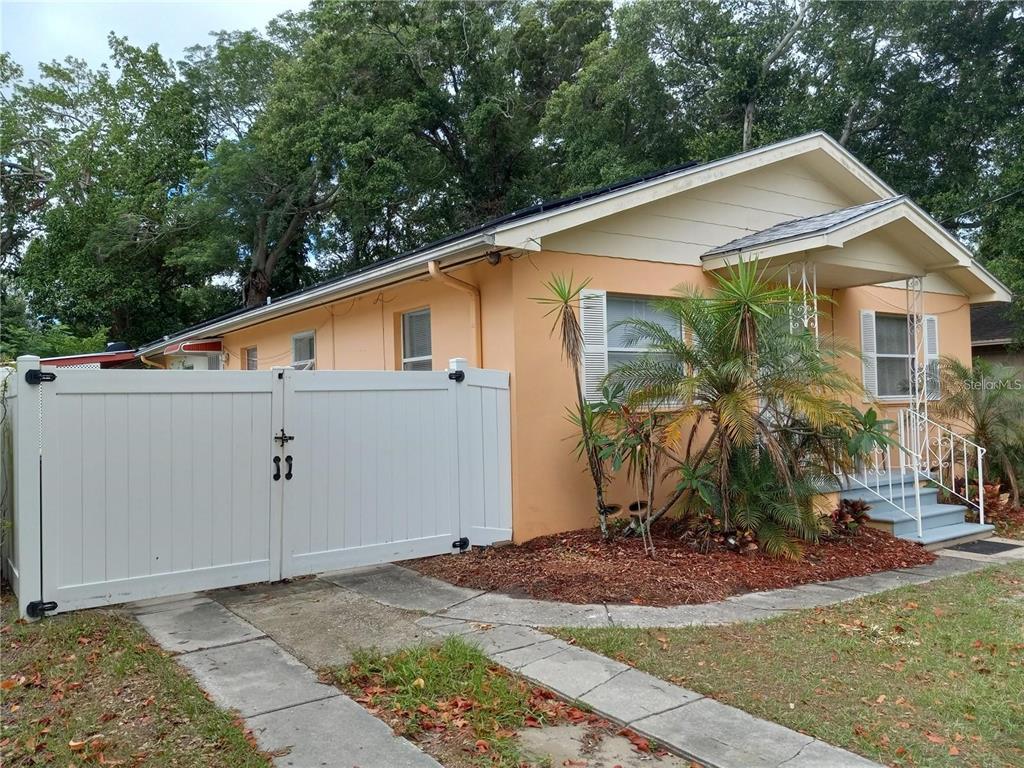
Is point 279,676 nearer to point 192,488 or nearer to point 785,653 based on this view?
point 192,488

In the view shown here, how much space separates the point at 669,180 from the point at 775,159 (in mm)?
2212

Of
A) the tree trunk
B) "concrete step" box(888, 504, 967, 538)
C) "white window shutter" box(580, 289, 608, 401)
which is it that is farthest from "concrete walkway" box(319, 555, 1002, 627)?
the tree trunk

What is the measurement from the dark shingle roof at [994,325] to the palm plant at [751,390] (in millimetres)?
11591

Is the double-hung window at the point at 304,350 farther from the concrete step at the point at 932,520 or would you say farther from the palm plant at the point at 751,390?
the concrete step at the point at 932,520

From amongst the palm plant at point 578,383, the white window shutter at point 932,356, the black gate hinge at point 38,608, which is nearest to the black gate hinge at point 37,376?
the black gate hinge at point 38,608

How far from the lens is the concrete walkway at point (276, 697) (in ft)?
10.7

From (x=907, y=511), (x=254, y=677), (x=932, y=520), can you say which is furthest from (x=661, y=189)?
(x=254, y=677)

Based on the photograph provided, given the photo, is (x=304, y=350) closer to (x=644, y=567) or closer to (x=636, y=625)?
(x=644, y=567)

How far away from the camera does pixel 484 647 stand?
463 centimetres

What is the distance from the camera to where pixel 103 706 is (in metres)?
3.77

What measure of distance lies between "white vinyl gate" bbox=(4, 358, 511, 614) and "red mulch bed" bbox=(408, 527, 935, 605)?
569 mm

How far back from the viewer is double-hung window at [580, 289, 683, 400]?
7875 millimetres

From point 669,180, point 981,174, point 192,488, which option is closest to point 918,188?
point 981,174

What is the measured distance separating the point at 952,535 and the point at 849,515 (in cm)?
117
